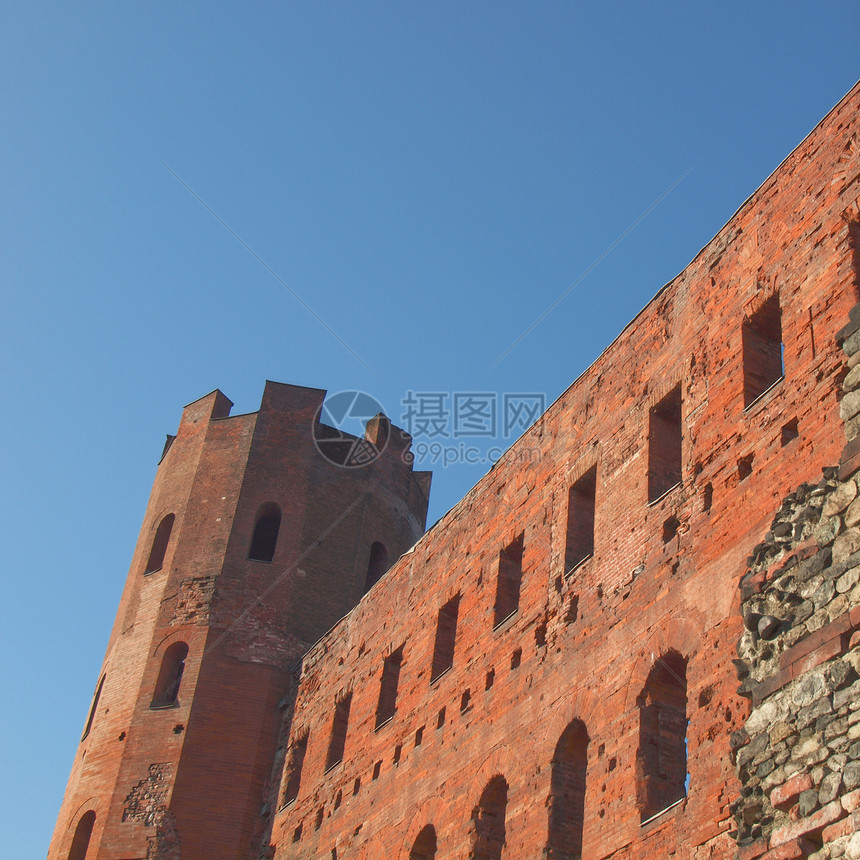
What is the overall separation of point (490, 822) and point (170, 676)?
9122mm

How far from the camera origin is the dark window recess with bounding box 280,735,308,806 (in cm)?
1917

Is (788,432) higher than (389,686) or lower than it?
lower

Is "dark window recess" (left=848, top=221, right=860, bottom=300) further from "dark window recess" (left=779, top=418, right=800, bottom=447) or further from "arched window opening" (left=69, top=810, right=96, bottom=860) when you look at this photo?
"arched window opening" (left=69, top=810, right=96, bottom=860)

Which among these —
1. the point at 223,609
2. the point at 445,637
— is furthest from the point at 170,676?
the point at 445,637

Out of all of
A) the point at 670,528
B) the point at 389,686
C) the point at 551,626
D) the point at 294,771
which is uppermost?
the point at 389,686

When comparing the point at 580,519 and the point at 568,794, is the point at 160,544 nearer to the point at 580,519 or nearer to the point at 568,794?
the point at 580,519

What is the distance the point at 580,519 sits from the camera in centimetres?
1440

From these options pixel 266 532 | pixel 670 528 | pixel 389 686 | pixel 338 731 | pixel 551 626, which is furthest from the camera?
pixel 266 532

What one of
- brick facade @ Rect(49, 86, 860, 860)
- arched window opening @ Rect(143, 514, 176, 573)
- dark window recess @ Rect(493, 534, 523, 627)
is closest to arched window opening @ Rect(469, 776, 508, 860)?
brick facade @ Rect(49, 86, 860, 860)

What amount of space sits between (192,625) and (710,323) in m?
11.7

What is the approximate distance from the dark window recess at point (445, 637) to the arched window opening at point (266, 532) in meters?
6.76

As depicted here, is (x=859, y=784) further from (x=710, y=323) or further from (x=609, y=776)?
(x=710, y=323)

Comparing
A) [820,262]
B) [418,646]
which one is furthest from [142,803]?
[820,262]

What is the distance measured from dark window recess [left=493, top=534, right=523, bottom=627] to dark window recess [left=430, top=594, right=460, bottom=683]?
1107mm
